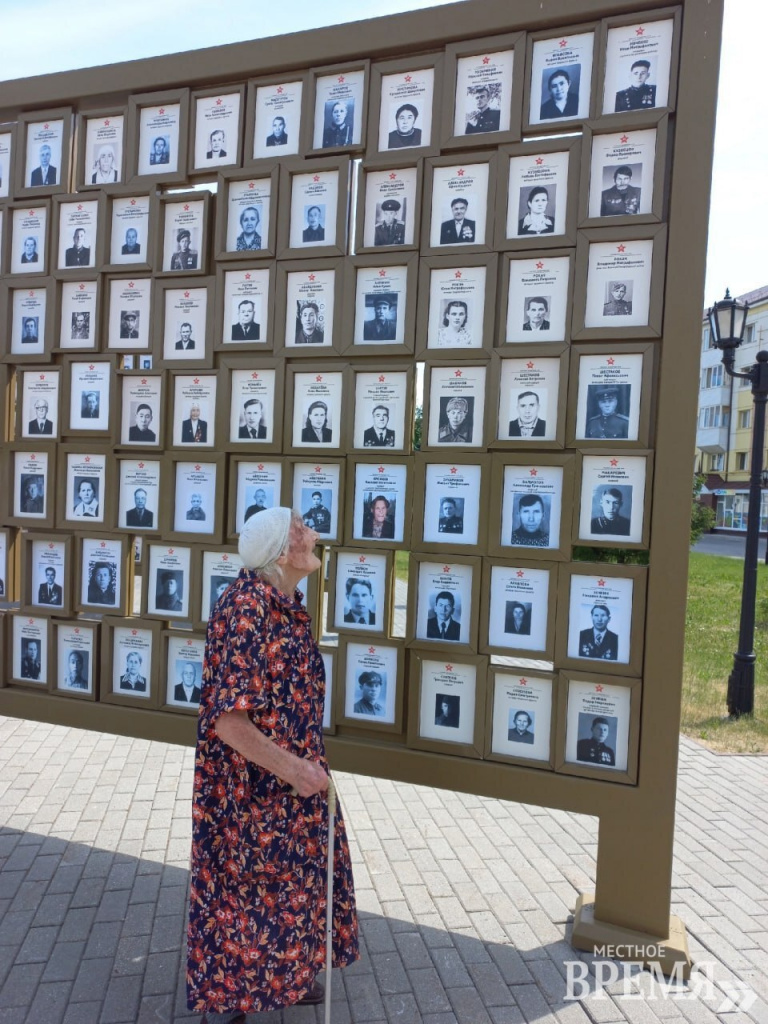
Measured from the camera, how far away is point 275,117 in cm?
370

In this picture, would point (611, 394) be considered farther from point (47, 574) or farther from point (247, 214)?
point (47, 574)

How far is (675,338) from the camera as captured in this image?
308 cm

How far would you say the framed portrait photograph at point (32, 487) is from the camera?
4.12 metres

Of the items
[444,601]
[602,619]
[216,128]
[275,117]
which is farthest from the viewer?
[216,128]

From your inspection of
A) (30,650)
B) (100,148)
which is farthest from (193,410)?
(30,650)

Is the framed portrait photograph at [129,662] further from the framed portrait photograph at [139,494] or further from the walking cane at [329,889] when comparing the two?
the walking cane at [329,889]

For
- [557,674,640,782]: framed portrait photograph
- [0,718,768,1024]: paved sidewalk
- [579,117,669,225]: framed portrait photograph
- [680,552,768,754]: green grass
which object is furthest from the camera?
[680,552,768,754]: green grass

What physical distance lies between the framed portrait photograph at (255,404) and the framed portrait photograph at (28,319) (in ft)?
3.82

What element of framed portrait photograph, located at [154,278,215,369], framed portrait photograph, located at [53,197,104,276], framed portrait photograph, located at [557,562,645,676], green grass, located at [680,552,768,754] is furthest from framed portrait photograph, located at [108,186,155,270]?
green grass, located at [680,552,768,754]

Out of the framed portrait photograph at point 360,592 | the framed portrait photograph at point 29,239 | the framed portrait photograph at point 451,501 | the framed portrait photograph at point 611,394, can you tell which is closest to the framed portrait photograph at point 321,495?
the framed portrait photograph at point 360,592

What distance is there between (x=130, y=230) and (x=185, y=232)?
13.6 inches

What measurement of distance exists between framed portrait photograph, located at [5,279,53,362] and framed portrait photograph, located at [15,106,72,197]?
52 cm

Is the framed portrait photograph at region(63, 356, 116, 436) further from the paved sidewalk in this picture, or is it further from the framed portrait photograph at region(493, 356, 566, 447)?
the paved sidewalk

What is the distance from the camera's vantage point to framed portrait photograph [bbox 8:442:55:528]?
412cm
